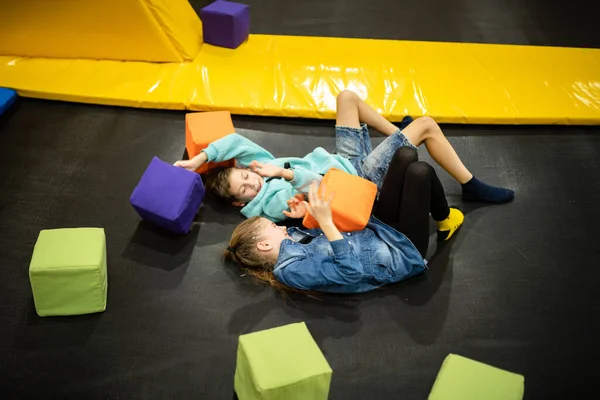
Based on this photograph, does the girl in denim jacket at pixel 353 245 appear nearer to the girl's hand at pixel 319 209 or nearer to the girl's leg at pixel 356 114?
the girl's hand at pixel 319 209

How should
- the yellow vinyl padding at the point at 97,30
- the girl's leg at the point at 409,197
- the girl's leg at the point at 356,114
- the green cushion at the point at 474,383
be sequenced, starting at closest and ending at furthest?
the green cushion at the point at 474,383 < the girl's leg at the point at 409,197 < the girl's leg at the point at 356,114 < the yellow vinyl padding at the point at 97,30

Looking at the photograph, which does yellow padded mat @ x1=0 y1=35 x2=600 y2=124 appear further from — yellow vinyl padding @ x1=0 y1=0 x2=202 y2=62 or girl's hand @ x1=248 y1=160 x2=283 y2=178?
girl's hand @ x1=248 y1=160 x2=283 y2=178

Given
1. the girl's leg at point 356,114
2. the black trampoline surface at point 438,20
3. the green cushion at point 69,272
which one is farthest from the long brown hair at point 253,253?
the black trampoline surface at point 438,20

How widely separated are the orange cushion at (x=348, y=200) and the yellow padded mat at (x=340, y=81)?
36.6 inches

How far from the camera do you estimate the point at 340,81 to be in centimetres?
340

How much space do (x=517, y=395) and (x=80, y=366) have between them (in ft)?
5.28

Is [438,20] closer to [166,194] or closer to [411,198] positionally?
[411,198]

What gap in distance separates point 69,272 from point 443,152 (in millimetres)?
1814

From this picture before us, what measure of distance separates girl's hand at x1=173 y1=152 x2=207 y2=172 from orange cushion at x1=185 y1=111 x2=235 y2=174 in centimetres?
12

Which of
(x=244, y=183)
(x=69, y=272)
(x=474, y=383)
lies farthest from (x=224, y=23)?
(x=474, y=383)

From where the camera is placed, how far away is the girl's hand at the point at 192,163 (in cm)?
257

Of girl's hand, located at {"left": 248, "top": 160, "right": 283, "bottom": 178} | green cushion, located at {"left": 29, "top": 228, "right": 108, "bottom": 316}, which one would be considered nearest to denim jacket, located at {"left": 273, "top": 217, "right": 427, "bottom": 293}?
girl's hand, located at {"left": 248, "top": 160, "right": 283, "bottom": 178}

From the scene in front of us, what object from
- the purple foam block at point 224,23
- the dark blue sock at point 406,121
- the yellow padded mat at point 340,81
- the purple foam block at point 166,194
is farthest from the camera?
the purple foam block at point 224,23

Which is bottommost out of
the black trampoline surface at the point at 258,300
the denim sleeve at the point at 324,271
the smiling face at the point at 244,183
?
the black trampoline surface at the point at 258,300
